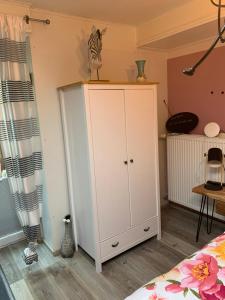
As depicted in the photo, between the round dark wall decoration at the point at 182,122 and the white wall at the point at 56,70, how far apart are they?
1.00 m

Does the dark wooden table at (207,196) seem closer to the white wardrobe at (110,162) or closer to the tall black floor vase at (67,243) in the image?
the white wardrobe at (110,162)

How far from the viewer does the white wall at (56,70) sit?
2234 mm

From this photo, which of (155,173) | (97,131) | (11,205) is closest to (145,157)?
(155,173)

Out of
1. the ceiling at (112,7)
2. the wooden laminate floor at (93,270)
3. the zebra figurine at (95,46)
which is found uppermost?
the ceiling at (112,7)

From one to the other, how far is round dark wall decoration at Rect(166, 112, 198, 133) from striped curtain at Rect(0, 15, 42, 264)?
1746 mm

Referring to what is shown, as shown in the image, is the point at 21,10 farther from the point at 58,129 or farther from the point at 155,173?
the point at 155,173

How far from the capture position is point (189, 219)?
3.10 metres

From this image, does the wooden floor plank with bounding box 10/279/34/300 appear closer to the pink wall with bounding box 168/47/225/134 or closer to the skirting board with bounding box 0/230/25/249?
the skirting board with bounding box 0/230/25/249

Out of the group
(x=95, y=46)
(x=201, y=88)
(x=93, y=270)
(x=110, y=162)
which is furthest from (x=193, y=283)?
(x=201, y=88)

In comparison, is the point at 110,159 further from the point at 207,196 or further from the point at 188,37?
the point at 188,37

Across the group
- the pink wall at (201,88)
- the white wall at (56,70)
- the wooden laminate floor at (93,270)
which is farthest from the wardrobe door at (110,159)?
the pink wall at (201,88)

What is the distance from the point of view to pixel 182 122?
3.11 meters

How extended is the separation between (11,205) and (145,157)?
156 cm

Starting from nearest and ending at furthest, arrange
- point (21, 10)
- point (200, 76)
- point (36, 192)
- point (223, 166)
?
point (21, 10) → point (36, 192) → point (223, 166) → point (200, 76)
